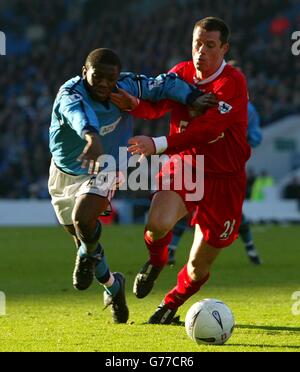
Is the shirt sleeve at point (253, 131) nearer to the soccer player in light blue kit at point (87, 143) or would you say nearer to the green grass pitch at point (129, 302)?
the green grass pitch at point (129, 302)

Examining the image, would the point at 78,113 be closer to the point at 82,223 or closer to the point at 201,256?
the point at 82,223

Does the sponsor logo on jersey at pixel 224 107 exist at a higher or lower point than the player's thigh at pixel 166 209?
higher

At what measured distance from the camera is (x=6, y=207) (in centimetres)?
2398

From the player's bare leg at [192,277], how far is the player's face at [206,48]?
4.18ft

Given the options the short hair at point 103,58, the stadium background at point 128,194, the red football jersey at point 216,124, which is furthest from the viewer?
the stadium background at point 128,194

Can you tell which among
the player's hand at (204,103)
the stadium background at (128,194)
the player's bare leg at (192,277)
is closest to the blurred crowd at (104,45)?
the stadium background at (128,194)

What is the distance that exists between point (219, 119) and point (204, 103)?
0.59 feet

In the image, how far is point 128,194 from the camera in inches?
990

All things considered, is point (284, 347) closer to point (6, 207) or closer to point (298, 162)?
point (6, 207)

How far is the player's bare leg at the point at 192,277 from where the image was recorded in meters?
7.59

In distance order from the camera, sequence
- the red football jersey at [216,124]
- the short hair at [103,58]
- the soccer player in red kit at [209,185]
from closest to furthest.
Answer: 1. the short hair at [103,58]
2. the red football jersey at [216,124]
3. the soccer player in red kit at [209,185]

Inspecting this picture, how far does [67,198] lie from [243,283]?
12.3ft

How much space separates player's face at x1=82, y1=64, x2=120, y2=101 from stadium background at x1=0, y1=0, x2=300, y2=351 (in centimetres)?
179
